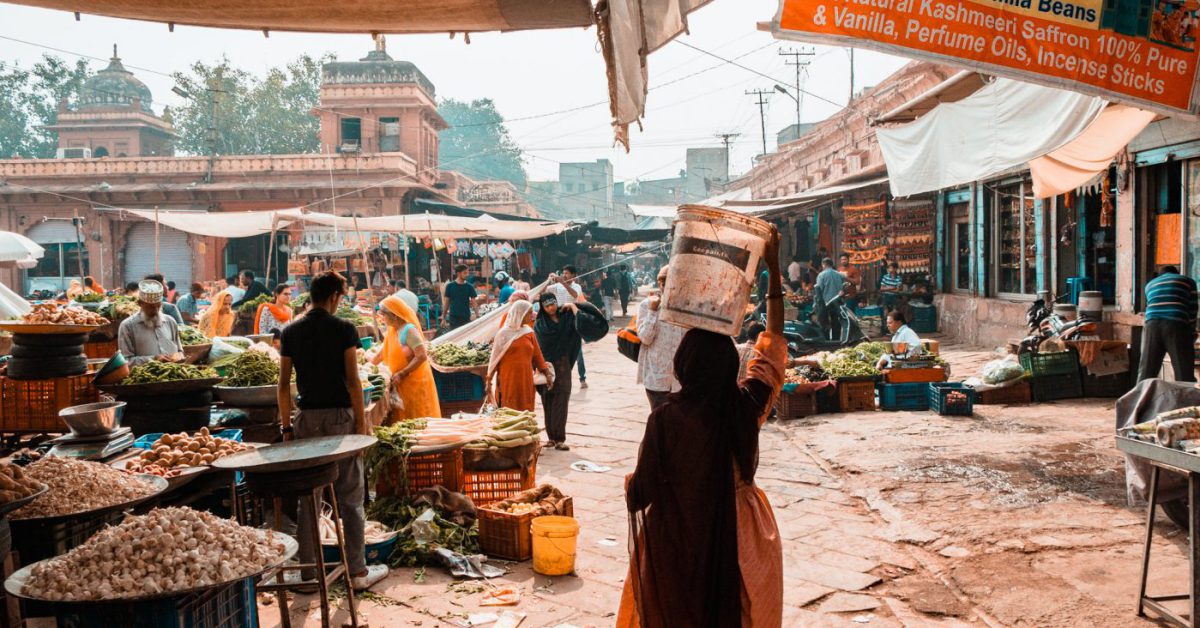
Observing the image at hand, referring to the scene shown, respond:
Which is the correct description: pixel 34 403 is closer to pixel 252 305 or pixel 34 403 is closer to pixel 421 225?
pixel 252 305

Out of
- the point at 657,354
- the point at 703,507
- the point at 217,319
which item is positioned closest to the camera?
the point at 703,507

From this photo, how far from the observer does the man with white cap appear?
7438 mm

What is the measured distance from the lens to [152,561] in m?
2.98

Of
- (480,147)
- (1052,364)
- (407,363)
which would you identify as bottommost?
(1052,364)

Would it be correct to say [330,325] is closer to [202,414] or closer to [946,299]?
[202,414]

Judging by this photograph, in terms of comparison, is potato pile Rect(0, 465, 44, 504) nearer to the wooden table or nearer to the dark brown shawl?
the dark brown shawl

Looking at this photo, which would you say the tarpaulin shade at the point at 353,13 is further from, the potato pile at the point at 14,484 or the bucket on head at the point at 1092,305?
the bucket on head at the point at 1092,305

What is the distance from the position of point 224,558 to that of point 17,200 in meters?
35.6

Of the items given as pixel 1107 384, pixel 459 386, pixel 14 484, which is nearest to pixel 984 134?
pixel 1107 384

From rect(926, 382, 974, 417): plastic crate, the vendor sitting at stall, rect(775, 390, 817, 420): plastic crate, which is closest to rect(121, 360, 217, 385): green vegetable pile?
rect(775, 390, 817, 420): plastic crate

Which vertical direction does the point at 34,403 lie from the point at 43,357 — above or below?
below

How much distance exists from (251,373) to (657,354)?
302cm

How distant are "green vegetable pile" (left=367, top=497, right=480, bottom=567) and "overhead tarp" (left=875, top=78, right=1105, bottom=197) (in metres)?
4.91

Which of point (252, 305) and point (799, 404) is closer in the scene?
point (799, 404)
